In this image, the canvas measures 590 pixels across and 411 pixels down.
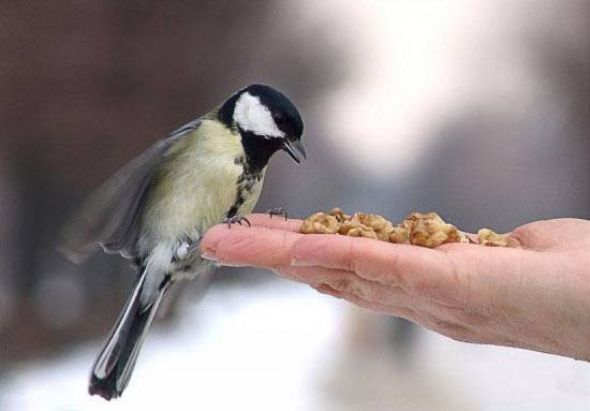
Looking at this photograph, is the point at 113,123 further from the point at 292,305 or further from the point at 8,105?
the point at 292,305

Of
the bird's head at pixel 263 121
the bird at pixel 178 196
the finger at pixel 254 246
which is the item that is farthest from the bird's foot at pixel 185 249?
the finger at pixel 254 246

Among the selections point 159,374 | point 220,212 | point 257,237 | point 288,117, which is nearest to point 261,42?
point 288,117

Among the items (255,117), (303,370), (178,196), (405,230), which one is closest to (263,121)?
(255,117)

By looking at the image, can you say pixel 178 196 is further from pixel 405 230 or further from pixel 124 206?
pixel 405 230

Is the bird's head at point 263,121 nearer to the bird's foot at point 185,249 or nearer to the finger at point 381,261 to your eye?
the bird's foot at point 185,249

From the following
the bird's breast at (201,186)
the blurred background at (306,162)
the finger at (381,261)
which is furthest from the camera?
the blurred background at (306,162)

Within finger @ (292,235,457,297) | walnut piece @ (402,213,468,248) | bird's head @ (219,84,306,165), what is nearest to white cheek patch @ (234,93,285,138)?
bird's head @ (219,84,306,165)

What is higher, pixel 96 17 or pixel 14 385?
pixel 96 17
